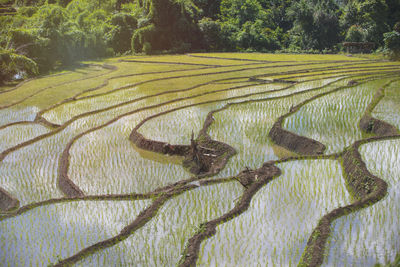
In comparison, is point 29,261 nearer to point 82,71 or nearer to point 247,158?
point 247,158

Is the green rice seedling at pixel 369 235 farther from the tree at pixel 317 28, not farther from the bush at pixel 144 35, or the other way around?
the bush at pixel 144 35

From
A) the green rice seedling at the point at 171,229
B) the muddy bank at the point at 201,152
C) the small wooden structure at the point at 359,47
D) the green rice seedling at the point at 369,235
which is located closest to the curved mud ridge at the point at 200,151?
the muddy bank at the point at 201,152

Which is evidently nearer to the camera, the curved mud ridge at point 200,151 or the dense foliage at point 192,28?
the curved mud ridge at point 200,151

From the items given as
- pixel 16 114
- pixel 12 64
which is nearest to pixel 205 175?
pixel 16 114

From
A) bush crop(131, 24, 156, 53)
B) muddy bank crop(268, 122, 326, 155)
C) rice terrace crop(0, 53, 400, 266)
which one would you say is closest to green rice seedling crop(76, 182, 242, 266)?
rice terrace crop(0, 53, 400, 266)

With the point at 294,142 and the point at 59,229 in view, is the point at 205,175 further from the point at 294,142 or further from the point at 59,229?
the point at 59,229
